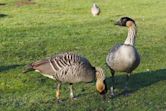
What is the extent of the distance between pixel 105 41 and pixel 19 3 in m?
20.6

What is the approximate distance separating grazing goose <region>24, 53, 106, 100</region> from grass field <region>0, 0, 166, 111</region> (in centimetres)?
64

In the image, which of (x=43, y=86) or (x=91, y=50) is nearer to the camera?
(x=43, y=86)

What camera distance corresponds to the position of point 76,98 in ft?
37.6

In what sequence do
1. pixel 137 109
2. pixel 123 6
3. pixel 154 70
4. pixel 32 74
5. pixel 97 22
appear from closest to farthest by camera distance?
pixel 137 109 → pixel 32 74 → pixel 154 70 → pixel 97 22 → pixel 123 6

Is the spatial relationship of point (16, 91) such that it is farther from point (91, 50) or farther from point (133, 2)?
point (133, 2)

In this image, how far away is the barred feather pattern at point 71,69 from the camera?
1059cm

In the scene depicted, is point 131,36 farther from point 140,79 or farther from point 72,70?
point 72,70

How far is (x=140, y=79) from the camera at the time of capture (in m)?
13.6

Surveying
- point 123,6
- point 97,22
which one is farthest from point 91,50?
point 123,6

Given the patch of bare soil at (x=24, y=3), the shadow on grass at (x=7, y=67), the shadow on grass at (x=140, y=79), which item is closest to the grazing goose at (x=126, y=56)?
the shadow on grass at (x=140, y=79)

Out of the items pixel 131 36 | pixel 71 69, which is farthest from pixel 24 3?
pixel 71 69

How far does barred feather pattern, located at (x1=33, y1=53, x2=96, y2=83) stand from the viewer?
417 inches

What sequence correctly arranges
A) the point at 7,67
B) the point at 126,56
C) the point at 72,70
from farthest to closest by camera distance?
the point at 7,67 < the point at 126,56 < the point at 72,70

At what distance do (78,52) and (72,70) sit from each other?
6905 mm
